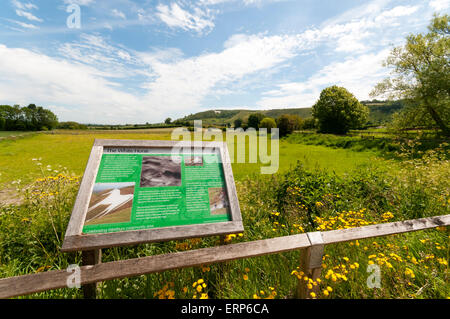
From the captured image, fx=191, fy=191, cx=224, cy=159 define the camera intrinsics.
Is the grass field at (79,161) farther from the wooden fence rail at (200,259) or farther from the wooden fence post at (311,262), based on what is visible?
the wooden fence post at (311,262)

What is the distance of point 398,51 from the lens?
2331 centimetres

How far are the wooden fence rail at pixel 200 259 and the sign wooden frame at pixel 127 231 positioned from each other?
0.28 metres

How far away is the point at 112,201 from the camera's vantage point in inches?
93.2

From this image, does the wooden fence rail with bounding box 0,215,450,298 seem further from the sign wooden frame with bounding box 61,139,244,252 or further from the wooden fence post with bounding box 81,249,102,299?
the wooden fence post with bounding box 81,249,102,299

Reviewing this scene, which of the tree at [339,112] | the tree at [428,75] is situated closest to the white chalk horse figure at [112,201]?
the tree at [428,75]

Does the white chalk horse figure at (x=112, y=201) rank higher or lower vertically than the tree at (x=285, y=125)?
lower

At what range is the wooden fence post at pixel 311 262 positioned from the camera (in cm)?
226

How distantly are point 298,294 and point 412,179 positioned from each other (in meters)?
6.04

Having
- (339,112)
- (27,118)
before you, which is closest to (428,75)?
(339,112)

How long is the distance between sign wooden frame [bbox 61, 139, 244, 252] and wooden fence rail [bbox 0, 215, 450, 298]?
10.9 inches

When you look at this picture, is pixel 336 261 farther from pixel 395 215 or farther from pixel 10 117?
pixel 10 117

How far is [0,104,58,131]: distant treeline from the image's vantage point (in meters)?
47.3

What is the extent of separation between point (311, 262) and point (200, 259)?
4.47 feet

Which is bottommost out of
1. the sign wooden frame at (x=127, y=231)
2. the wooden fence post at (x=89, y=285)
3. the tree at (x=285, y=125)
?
the wooden fence post at (x=89, y=285)
